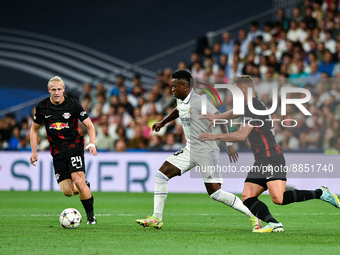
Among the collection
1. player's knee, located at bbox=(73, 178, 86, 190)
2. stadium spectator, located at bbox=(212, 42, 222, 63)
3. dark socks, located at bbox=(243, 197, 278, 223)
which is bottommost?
dark socks, located at bbox=(243, 197, 278, 223)

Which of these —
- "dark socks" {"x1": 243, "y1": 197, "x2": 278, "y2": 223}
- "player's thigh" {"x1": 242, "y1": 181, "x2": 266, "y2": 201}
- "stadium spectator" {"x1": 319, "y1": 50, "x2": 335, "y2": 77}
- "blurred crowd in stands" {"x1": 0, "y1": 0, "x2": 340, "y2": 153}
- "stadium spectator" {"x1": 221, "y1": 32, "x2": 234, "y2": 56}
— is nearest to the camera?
"dark socks" {"x1": 243, "y1": 197, "x2": 278, "y2": 223}

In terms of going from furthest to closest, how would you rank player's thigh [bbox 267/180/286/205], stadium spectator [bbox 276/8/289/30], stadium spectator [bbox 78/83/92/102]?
stadium spectator [bbox 78/83/92/102] < stadium spectator [bbox 276/8/289/30] < player's thigh [bbox 267/180/286/205]

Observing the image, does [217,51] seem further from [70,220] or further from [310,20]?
[70,220]

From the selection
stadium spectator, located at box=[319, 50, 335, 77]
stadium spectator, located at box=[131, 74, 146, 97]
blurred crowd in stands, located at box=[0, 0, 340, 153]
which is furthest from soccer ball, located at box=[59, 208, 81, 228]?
stadium spectator, located at box=[131, 74, 146, 97]

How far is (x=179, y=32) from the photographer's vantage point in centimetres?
2156

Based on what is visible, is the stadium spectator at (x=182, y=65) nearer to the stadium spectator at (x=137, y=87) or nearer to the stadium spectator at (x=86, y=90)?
the stadium spectator at (x=137, y=87)

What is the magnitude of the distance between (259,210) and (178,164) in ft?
4.43

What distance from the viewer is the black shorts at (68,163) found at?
26.1ft

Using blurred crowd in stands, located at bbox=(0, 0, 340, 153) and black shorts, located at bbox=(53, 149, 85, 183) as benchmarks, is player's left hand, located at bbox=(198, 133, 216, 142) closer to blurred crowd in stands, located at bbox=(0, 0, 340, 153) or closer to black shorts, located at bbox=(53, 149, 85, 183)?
black shorts, located at bbox=(53, 149, 85, 183)

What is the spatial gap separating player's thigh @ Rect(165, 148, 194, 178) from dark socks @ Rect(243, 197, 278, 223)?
104 cm

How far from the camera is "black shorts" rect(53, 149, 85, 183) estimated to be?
26.1 feet

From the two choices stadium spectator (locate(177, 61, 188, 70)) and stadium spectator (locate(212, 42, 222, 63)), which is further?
stadium spectator (locate(212, 42, 222, 63))

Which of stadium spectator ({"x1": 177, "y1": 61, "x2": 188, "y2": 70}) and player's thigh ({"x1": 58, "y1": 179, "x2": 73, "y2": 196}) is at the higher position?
stadium spectator ({"x1": 177, "y1": 61, "x2": 188, "y2": 70})

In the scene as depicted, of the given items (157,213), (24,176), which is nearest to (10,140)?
(24,176)
